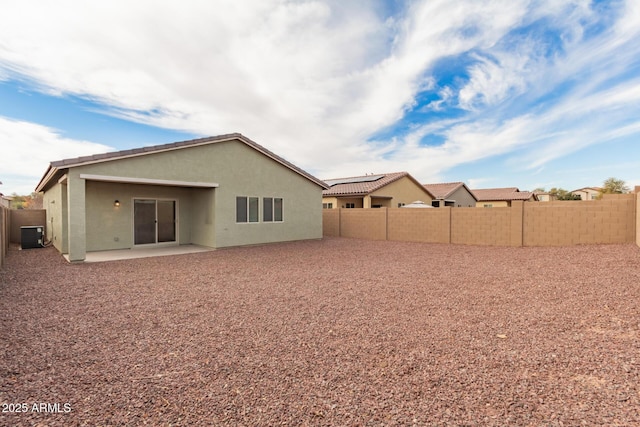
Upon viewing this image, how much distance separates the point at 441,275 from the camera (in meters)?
7.88

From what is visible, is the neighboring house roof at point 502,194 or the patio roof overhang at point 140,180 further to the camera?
the neighboring house roof at point 502,194

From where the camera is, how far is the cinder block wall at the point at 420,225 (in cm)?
1516

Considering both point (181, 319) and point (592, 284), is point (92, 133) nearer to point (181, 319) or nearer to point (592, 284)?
point (181, 319)

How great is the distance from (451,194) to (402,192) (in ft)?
25.3

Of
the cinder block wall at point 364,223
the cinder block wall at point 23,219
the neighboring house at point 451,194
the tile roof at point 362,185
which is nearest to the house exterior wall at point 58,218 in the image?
the cinder block wall at point 23,219

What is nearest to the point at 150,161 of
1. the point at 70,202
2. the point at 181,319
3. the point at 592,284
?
the point at 70,202

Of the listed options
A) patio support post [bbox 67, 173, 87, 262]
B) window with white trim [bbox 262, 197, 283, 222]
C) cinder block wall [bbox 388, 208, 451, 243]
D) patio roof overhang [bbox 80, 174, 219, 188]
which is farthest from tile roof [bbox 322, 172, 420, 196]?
patio support post [bbox 67, 173, 87, 262]

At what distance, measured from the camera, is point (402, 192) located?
2642 centimetres

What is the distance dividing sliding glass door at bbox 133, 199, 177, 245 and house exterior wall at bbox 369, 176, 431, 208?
1416 cm

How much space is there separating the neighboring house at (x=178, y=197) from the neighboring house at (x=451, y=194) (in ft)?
63.9

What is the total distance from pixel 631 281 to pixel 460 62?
1072cm

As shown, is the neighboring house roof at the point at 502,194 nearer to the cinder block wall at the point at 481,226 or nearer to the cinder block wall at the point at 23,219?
the cinder block wall at the point at 481,226

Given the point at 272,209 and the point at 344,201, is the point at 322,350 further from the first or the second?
the point at 344,201

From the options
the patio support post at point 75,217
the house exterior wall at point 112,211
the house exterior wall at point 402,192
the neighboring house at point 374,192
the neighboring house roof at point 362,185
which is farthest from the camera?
the house exterior wall at point 402,192
